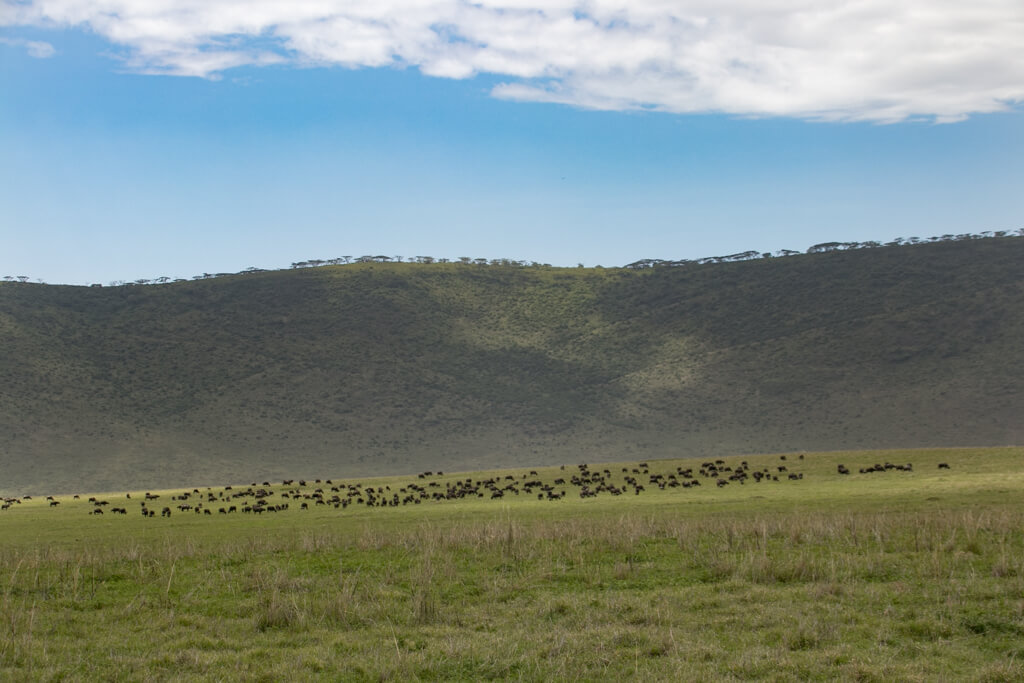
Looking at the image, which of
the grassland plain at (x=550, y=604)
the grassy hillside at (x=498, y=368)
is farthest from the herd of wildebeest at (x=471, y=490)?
the grassy hillside at (x=498, y=368)

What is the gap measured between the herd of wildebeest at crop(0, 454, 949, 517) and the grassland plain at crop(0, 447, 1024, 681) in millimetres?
13240

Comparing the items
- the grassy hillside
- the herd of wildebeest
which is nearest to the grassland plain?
the herd of wildebeest

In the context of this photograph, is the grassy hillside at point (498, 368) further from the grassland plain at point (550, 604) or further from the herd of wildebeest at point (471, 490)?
the grassland plain at point (550, 604)

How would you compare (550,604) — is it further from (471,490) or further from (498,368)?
(498,368)

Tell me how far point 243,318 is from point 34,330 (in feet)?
64.0

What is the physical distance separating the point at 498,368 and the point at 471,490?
5784 centimetres

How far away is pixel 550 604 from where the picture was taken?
12430mm

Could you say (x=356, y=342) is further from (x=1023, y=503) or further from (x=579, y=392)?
(x=1023, y=503)

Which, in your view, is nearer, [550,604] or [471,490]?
[550,604]

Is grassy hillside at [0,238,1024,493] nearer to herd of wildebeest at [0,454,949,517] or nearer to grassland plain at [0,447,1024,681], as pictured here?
herd of wildebeest at [0,454,949,517]

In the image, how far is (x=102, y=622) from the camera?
499 inches

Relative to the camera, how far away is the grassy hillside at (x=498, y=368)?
252 feet

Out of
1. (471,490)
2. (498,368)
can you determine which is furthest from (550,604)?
(498,368)

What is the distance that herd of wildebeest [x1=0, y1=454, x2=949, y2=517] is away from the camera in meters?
35.8
